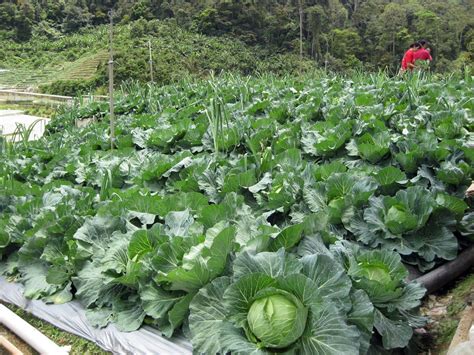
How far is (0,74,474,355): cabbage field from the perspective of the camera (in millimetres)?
1489

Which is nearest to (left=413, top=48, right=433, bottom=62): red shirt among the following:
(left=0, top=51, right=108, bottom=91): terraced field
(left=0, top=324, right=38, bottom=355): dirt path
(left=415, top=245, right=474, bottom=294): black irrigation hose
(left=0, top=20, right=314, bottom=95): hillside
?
(left=415, top=245, right=474, bottom=294): black irrigation hose

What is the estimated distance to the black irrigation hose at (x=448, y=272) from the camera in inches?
82.6

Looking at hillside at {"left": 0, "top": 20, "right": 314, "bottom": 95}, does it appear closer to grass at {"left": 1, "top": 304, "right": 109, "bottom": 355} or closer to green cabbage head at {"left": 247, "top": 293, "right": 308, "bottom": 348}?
grass at {"left": 1, "top": 304, "right": 109, "bottom": 355}

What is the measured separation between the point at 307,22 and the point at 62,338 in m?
33.5

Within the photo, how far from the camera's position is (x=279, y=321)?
4.64 ft

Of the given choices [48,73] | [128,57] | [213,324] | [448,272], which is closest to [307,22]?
[128,57]

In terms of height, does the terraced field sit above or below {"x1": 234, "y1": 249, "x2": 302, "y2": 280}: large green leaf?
below

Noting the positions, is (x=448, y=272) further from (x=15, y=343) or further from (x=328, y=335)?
(x=15, y=343)

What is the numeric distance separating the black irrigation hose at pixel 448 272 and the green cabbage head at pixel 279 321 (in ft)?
2.90

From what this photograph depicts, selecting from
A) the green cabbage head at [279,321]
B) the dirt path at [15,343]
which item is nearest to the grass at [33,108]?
the dirt path at [15,343]

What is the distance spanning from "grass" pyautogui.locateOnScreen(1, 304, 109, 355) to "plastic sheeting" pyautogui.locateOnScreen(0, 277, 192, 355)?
0.8 inches

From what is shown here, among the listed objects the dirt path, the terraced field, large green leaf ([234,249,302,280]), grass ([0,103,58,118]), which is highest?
large green leaf ([234,249,302,280])

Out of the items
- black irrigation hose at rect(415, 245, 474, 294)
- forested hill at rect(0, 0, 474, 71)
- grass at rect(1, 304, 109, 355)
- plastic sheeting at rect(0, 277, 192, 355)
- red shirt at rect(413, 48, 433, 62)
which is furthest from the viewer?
forested hill at rect(0, 0, 474, 71)

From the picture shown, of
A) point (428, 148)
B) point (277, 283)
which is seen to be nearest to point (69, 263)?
point (277, 283)
